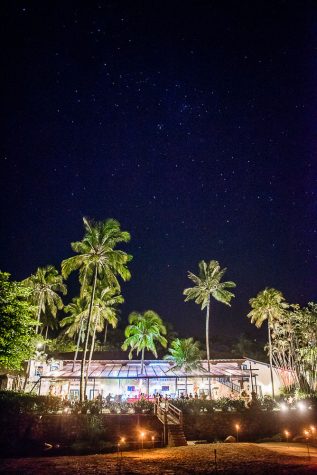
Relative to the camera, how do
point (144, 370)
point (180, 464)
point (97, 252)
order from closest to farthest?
point (180, 464) → point (97, 252) → point (144, 370)

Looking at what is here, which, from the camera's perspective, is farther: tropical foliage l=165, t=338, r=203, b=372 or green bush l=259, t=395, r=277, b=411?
tropical foliage l=165, t=338, r=203, b=372

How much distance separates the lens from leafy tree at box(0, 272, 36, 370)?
1966cm

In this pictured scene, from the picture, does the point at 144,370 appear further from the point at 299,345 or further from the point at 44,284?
the point at 299,345

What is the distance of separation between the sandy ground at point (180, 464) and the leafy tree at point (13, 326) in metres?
5.30

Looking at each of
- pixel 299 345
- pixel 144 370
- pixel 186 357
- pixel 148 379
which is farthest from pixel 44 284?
pixel 299 345

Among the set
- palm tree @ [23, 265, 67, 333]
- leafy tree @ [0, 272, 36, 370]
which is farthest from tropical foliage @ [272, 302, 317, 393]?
leafy tree @ [0, 272, 36, 370]

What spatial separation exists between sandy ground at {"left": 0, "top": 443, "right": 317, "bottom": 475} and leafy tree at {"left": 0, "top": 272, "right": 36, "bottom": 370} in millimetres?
5304

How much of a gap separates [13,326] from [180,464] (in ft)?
38.1

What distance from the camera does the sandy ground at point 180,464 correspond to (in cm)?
1266

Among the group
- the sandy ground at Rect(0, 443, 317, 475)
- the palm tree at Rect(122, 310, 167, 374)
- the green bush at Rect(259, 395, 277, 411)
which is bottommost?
the sandy ground at Rect(0, 443, 317, 475)

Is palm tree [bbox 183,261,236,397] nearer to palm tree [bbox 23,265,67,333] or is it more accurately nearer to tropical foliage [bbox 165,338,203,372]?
tropical foliage [bbox 165,338,203,372]

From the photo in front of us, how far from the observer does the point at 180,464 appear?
46.1 feet

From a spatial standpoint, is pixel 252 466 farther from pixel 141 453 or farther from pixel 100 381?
pixel 100 381

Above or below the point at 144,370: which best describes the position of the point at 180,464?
below
